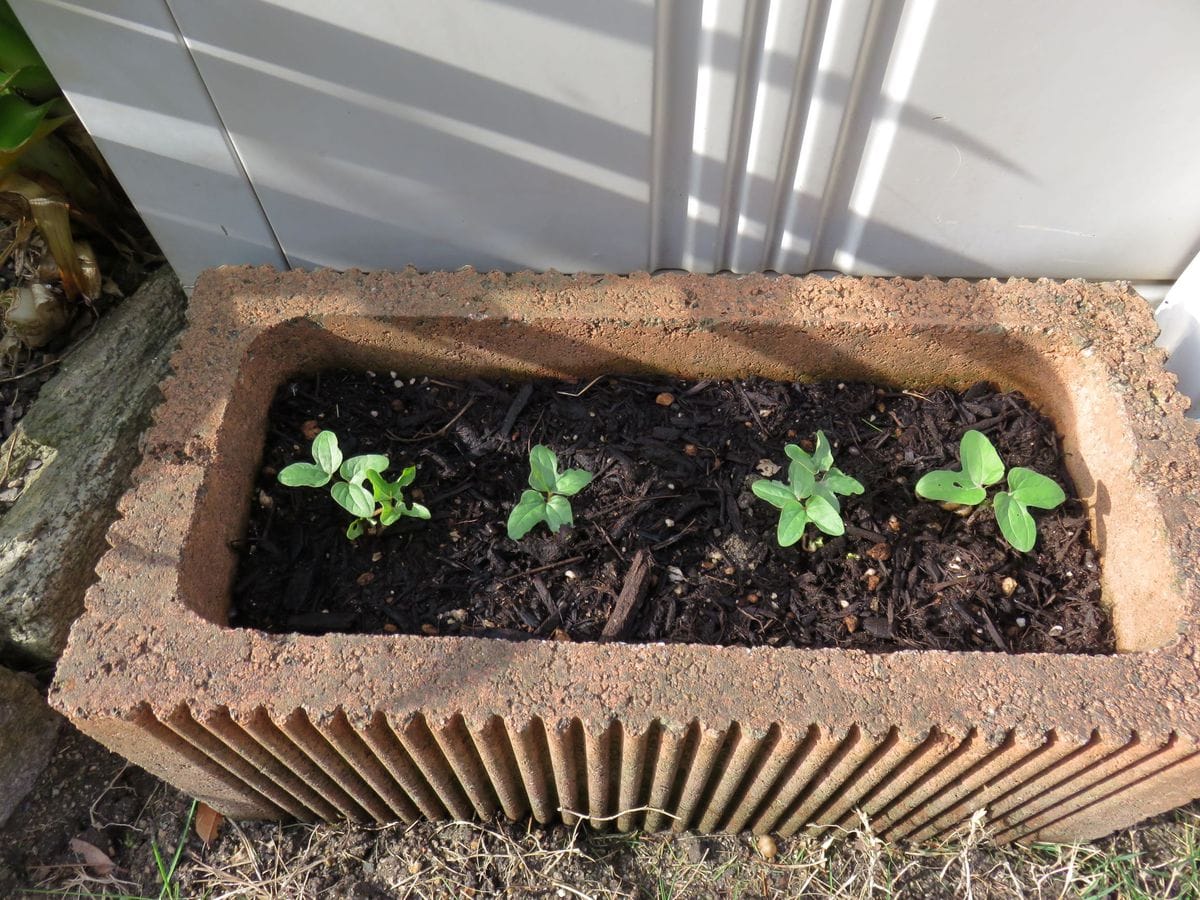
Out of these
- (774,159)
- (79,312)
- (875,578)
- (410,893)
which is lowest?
(410,893)

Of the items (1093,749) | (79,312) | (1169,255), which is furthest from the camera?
(79,312)

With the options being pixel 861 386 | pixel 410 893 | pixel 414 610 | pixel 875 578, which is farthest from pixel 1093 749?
pixel 410 893

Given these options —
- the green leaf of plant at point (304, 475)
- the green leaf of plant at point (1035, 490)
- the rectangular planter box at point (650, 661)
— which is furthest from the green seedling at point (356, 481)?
the green leaf of plant at point (1035, 490)

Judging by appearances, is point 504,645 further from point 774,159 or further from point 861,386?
point 774,159

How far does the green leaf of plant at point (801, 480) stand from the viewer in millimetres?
1442

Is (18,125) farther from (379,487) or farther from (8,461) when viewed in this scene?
(379,487)

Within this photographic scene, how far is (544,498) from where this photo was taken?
59.2 inches

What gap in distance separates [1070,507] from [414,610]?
123 cm

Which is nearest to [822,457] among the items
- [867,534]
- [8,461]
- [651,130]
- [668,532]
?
[867,534]

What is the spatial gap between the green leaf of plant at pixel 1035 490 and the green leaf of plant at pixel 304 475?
1.20 metres

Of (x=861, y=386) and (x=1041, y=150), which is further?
(x=861, y=386)

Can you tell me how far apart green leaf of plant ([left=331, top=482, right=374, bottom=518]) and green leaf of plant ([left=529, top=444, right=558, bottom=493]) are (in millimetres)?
286

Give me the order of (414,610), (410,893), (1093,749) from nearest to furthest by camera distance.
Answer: (1093,749) → (414,610) → (410,893)

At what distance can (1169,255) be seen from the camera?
1.81 m
